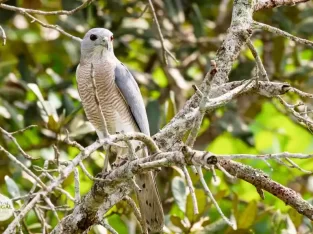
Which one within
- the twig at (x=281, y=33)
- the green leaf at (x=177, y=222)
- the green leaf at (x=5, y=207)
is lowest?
the green leaf at (x=177, y=222)

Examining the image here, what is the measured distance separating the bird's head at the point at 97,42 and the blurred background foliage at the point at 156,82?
1.13ft

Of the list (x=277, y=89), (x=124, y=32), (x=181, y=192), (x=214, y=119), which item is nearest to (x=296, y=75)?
(x=214, y=119)

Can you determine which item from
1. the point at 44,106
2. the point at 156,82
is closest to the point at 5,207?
the point at 44,106

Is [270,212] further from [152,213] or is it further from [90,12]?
[90,12]

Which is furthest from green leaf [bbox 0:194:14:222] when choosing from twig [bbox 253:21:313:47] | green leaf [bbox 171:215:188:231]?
twig [bbox 253:21:313:47]

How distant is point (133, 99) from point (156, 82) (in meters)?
0.99

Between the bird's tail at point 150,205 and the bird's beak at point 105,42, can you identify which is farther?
the bird's beak at point 105,42

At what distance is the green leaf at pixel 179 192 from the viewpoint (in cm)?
357

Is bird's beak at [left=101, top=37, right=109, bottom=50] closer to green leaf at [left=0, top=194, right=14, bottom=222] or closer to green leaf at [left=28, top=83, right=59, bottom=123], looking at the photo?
green leaf at [left=28, top=83, right=59, bottom=123]

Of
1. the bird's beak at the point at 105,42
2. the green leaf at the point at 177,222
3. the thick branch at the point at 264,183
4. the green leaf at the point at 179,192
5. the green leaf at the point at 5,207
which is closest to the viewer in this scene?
the thick branch at the point at 264,183

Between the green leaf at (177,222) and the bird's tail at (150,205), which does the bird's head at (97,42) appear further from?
the green leaf at (177,222)

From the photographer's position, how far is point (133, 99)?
4012 mm

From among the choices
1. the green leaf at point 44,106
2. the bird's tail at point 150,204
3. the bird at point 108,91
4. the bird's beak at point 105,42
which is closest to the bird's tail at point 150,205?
the bird's tail at point 150,204

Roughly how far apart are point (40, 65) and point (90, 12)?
68 centimetres
